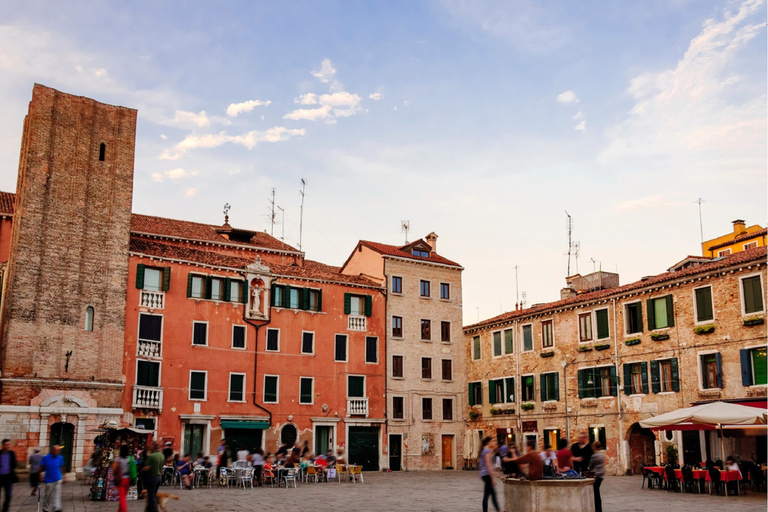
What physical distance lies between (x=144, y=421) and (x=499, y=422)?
741 inches

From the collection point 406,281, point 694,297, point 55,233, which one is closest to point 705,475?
point 694,297

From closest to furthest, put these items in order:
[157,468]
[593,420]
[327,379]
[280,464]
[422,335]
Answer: [157,468] < [280,464] < [593,420] < [327,379] < [422,335]

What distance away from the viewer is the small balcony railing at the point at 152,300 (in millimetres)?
32125

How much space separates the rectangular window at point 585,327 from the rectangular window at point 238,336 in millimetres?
15873

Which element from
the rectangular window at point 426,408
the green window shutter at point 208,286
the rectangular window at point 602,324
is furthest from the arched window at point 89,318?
the rectangular window at point 602,324

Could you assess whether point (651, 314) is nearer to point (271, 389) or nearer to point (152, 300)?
point (271, 389)

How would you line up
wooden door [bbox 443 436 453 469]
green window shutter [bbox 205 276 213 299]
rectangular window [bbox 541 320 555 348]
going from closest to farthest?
green window shutter [bbox 205 276 213 299]
rectangular window [bbox 541 320 555 348]
wooden door [bbox 443 436 453 469]

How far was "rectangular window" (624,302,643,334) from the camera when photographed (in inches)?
1287

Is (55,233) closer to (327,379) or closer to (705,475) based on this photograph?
(327,379)

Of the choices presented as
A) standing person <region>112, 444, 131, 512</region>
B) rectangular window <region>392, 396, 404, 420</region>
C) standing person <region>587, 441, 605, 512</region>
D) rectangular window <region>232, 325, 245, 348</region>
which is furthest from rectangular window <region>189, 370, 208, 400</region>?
standing person <region>587, 441, 605, 512</region>

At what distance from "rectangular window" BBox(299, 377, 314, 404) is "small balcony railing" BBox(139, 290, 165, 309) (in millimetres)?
7533

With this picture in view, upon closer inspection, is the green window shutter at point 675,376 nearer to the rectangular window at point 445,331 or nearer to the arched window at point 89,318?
the rectangular window at point 445,331

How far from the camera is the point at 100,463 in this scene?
2070cm

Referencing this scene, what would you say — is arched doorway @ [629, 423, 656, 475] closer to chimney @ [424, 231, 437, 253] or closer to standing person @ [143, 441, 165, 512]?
chimney @ [424, 231, 437, 253]
